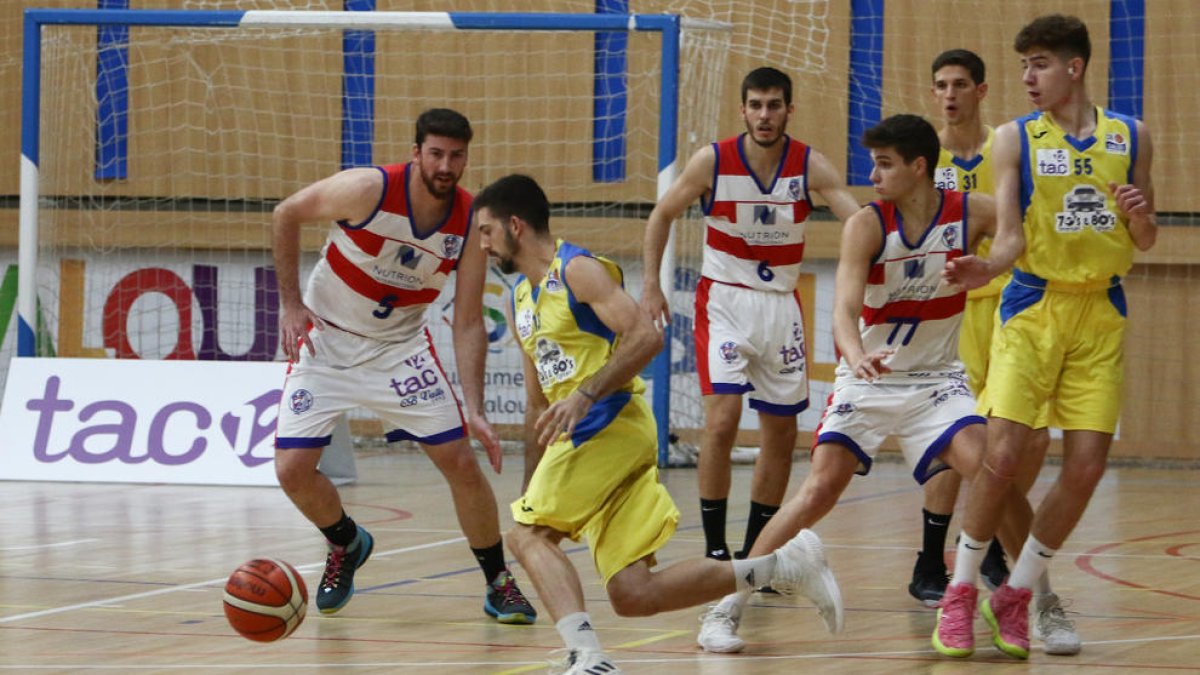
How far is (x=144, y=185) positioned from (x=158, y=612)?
8.55m

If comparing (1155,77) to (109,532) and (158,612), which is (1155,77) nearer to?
(109,532)

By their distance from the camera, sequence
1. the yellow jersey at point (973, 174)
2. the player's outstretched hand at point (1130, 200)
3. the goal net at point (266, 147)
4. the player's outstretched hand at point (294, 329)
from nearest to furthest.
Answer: the player's outstretched hand at point (1130, 200) → the player's outstretched hand at point (294, 329) → the yellow jersey at point (973, 174) → the goal net at point (266, 147)

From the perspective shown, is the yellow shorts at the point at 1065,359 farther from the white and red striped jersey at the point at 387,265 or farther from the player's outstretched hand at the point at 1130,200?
the white and red striped jersey at the point at 387,265

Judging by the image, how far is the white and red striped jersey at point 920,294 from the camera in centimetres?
591

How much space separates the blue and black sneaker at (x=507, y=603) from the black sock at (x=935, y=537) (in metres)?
1.58

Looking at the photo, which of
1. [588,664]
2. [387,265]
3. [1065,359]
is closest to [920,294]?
[1065,359]

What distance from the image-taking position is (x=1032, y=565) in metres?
5.68

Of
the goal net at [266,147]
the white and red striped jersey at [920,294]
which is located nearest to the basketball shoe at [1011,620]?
the white and red striped jersey at [920,294]

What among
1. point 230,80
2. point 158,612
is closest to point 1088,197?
point 158,612

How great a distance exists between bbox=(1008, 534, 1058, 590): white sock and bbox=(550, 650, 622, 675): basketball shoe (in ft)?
5.01

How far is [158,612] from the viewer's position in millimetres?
6461

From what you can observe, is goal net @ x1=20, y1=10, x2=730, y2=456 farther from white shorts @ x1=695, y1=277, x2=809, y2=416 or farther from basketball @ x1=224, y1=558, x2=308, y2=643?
basketball @ x1=224, y1=558, x2=308, y2=643

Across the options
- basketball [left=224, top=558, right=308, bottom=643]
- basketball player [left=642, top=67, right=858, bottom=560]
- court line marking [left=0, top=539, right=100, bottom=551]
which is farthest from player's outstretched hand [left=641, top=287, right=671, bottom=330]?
A: court line marking [left=0, top=539, right=100, bottom=551]

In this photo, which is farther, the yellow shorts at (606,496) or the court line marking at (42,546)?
the court line marking at (42,546)
